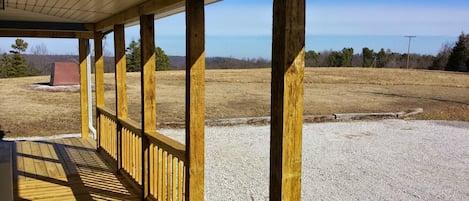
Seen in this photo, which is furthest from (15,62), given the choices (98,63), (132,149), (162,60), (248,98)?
(132,149)

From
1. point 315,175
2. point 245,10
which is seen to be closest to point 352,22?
point 245,10

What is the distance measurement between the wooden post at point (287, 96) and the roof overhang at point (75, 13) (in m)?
1.30

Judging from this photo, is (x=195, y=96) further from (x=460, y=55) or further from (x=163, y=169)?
(x=460, y=55)

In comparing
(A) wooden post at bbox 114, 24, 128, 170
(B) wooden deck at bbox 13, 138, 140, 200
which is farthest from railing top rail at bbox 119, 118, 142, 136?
(B) wooden deck at bbox 13, 138, 140, 200

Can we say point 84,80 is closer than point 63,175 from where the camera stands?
No

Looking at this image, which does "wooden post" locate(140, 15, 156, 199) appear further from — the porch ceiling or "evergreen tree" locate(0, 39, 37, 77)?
"evergreen tree" locate(0, 39, 37, 77)

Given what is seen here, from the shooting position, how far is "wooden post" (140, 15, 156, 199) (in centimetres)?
339

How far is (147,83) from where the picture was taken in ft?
11.5

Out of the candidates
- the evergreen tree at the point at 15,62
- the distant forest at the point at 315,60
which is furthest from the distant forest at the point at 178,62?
the evergreen tree at the point at 15,62

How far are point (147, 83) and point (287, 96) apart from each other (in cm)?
224

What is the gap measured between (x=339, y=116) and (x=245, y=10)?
7715 millimetres

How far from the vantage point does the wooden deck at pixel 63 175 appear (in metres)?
3.86

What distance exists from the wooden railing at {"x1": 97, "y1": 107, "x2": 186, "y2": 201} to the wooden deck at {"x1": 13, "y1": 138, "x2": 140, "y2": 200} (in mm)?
189

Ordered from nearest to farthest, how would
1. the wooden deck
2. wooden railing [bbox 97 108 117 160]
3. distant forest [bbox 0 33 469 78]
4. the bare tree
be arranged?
1. the wooden deck
2. wooden railing [bbox 97 108 117 160]
3. distant forest [bbox 0 33 469 78]
4. the bare tree
